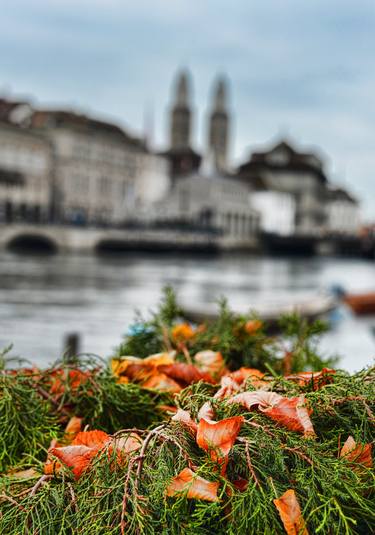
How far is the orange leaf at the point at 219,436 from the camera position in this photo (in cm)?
140

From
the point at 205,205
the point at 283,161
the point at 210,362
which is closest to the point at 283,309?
the point at 210,362

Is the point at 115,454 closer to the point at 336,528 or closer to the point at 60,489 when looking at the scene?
the point at 60,489

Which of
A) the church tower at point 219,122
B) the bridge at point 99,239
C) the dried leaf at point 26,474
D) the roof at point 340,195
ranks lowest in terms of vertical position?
the bridge at point 99,239

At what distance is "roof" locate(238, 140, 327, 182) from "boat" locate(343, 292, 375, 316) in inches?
4227

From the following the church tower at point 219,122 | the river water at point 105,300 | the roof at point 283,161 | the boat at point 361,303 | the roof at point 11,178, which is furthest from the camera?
the church tower at point 219,122

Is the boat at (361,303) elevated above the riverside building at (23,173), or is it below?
below

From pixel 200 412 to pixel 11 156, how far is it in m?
84.8

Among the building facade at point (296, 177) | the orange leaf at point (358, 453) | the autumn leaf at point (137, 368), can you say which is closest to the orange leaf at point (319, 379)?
the orange leaf at point (358, 453)

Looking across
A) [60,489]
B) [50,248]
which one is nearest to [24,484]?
[60,489]

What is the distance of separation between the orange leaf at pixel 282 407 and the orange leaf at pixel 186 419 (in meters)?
0.10

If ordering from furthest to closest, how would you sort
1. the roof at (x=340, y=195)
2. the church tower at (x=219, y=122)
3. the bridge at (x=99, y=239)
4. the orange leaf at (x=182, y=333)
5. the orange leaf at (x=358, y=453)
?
the church tower at (x=219, y=122) → the roof at (x=340, y=195) → the bridge at (x=99, y=239) → the orange leaf at (x=182, y=333) → the orange leaf at (x=358, y=453)

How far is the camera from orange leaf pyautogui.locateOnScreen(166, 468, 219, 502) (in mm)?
1354

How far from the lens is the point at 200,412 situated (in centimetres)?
153

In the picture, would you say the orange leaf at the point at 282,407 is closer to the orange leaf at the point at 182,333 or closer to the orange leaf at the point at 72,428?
the orange leaf at the point at 72,428
